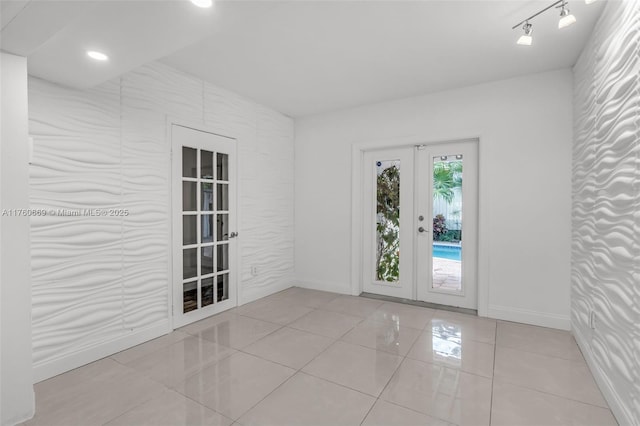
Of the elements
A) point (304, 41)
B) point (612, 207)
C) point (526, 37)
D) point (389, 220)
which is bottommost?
point (389, 220)

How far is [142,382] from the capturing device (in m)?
2.21

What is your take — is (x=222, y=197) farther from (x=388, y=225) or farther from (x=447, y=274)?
(x=447, y=274)

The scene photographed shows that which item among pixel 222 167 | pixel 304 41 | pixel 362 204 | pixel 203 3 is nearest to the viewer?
pixel 203 3

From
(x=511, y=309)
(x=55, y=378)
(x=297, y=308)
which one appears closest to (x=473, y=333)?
(x=511, y=309)

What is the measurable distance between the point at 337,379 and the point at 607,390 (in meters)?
1.74

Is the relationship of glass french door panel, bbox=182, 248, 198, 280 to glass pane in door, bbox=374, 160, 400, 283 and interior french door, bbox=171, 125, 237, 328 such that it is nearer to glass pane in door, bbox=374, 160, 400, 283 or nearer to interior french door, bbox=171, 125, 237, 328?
interior french door, bbox=171, 125, 237, 328

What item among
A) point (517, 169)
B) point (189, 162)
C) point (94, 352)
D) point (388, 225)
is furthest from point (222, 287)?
point (517, 169)

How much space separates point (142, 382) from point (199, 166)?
2095mm

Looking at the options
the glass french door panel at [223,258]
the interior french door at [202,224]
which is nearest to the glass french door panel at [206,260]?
the interior french door at [202,224]

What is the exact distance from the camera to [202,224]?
3438 millimetres

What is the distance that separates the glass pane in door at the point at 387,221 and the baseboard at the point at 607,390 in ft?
6.70

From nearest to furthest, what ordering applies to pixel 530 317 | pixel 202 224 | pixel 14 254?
pixel 14 254 < pixel 530 317 < pixel 202 224

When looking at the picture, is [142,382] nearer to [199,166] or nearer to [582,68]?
[199,166]

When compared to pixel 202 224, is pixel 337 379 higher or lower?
lower
